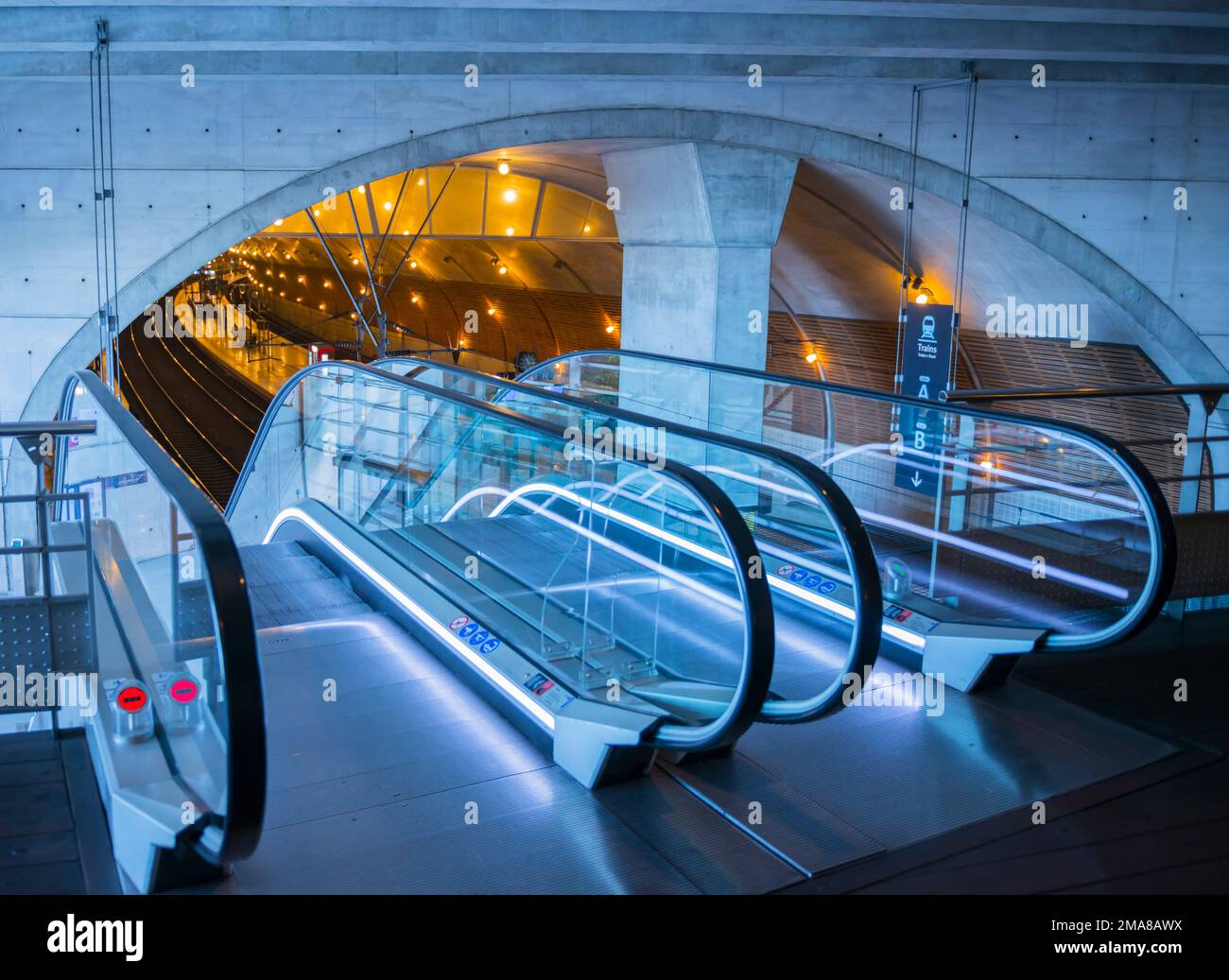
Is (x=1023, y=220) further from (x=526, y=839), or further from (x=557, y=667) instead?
(x=526, y=839)

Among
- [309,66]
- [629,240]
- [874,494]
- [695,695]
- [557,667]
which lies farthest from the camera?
[629,240]

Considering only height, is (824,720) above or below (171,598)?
below

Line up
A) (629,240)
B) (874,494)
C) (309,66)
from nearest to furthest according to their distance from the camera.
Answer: (874,494) → (309,66) → (629,240)

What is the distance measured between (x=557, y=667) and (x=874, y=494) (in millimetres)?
2123

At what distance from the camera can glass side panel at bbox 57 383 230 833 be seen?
2.86 m

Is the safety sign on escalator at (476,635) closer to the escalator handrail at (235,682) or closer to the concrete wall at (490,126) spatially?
the escalator handrail at (235,682)

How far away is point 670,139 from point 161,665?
862cm

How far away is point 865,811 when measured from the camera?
3.65 metres

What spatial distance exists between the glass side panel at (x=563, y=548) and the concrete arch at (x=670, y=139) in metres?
4.40

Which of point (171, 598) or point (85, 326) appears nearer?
point (171, 598)

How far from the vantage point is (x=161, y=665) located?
331cm

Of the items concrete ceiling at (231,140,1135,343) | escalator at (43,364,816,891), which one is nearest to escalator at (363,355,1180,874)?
escalator at (43,364,816,891)

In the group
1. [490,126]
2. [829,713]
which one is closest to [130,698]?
[829,713]

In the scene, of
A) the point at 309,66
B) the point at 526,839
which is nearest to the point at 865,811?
→ the point at 526,839
